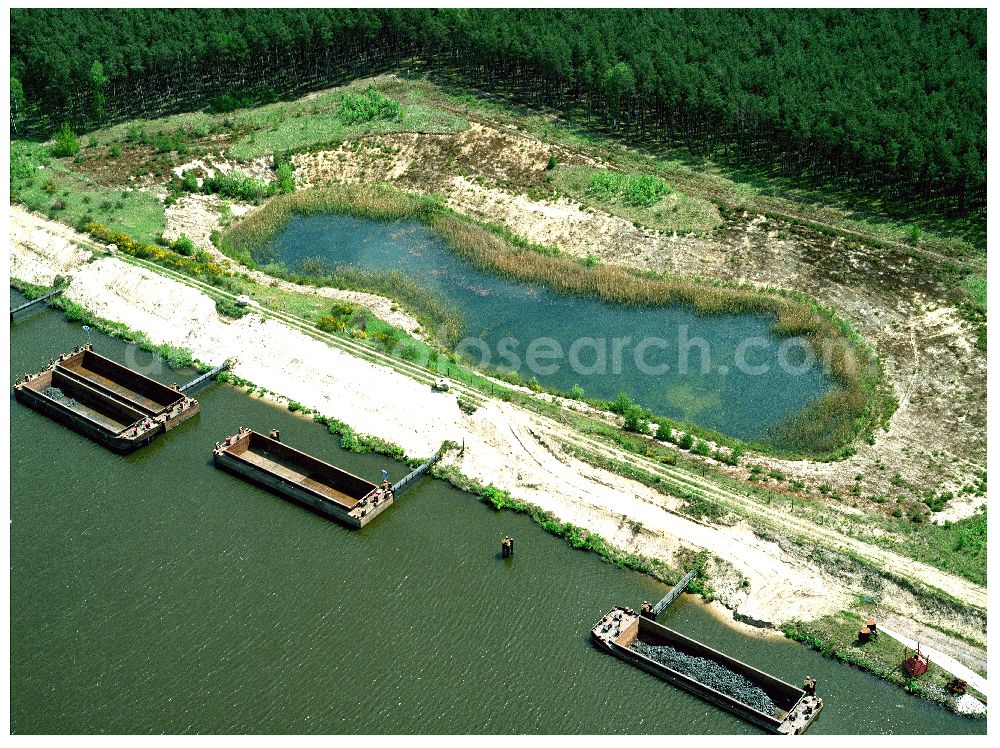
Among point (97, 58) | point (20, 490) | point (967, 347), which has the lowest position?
point (967, 347)

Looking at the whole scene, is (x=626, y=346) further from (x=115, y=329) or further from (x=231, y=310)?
(x=115, y=329)

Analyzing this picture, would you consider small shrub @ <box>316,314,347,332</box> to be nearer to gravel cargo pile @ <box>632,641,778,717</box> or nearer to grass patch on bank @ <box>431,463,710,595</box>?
grass patch on bank @ <box>431,463,710,595</box>

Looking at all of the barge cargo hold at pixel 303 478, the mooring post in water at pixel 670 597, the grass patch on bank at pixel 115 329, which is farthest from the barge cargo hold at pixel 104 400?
the mooring post in water at pixel 670 597

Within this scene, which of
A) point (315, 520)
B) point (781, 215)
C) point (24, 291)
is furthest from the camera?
point (781, 215)

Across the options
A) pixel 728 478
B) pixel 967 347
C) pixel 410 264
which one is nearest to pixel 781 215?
pixel 967 347

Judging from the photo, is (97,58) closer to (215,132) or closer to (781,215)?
(215,132)

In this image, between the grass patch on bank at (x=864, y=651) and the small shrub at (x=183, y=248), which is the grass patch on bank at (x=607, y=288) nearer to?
the small shrub at (x=183, y=248)

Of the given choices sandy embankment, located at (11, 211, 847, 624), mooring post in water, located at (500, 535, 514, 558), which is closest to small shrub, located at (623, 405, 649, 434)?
sandy embankment, located at (11, 211, 847, 624)
